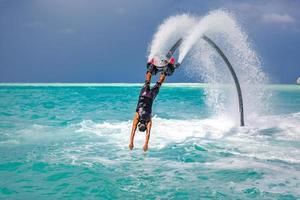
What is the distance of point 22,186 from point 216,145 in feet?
32.3

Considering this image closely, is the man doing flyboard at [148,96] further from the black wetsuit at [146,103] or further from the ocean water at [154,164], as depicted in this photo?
the ocean water at [154,164]

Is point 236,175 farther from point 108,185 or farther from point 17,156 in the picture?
point 17,156

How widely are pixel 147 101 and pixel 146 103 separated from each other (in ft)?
0.29

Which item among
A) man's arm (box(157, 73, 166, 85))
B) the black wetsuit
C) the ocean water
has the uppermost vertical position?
man's arm (box(157, 73, 166, 85))

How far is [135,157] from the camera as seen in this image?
14781 millimetres

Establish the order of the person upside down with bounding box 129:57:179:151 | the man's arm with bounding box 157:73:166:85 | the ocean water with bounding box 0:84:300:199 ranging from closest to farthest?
the ocean water with bounding box 0:84:300:199
the person upside down with bounding box 129:57:179:151
the man's arm with bounding box 157:73:166:85

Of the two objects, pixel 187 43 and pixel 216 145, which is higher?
pixel 187 43

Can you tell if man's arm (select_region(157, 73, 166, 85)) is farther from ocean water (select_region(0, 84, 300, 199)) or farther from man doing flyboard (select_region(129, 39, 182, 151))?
ocean water (select_region(0, 84, 300, 199))

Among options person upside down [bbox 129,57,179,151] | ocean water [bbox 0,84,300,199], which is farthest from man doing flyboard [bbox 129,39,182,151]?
ocean water [bbox 0,84,300,199]

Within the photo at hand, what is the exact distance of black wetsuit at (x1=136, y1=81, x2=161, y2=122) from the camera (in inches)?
455

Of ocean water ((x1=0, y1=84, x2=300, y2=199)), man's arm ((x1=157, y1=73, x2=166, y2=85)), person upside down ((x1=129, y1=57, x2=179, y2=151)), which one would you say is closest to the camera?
ocean water ((x1=0, y1=84, x2=300, y2=199))

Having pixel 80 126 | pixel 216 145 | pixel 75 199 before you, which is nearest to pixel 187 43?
pixel 216 145

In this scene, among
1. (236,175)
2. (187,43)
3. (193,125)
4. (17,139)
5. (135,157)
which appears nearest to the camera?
(236,175)

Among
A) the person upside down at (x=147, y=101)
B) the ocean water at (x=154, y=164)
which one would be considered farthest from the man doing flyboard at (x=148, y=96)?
the ocean water at (x=154, y=164)
